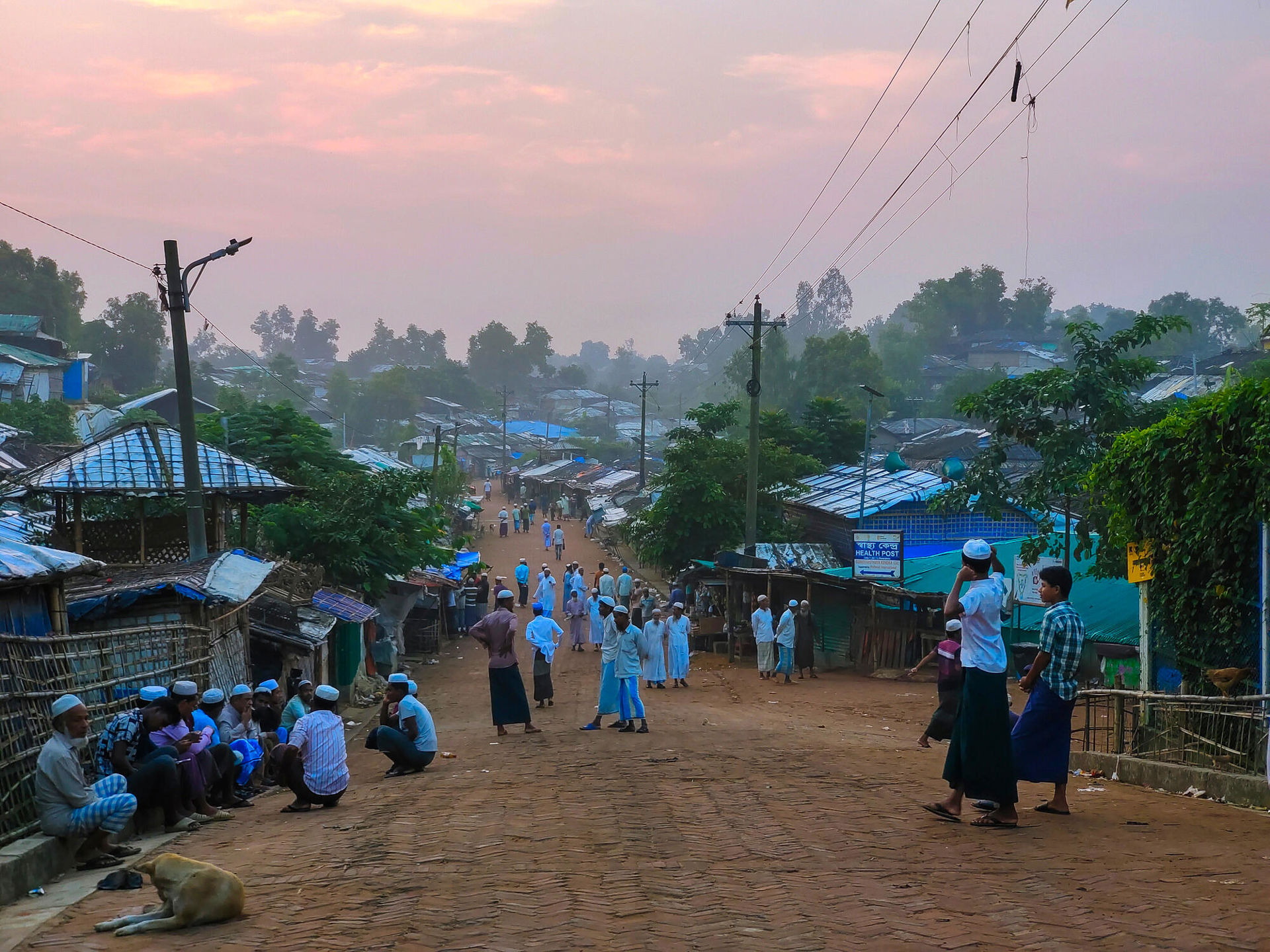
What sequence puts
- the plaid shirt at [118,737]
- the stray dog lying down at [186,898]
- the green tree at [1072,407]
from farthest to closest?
the green tree at [1072,407] < the plaid shirt at [118,737] < the stray dog lying down at [186,898]

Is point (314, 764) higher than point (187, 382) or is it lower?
lower

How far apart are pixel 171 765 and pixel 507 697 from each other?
5457 mm

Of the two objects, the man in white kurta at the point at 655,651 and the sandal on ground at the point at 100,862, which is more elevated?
the man in white kurta at the point at 655,651

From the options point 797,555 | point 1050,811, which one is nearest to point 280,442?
point 797,555

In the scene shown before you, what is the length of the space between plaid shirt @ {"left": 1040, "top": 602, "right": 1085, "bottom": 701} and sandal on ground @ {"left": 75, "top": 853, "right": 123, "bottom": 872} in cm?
603

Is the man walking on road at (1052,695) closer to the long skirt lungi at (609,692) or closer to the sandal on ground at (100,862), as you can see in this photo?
the sandal on ground at (100,862)

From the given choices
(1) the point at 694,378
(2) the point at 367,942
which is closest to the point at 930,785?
(2) the point at 367,942

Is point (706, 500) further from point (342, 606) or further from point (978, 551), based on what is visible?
point (978, 551)

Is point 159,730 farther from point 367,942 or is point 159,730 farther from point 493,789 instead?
point 367,942

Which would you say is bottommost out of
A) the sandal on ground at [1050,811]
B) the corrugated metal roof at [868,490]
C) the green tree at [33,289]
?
the sandal on ground at [1050,811]

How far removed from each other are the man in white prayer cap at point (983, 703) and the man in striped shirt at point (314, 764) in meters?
5.04

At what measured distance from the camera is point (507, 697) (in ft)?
45.5

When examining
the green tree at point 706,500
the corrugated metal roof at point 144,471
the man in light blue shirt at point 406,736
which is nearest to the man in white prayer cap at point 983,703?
the man in light blue shirt at point 406,736

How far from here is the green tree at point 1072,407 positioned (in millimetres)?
20656
